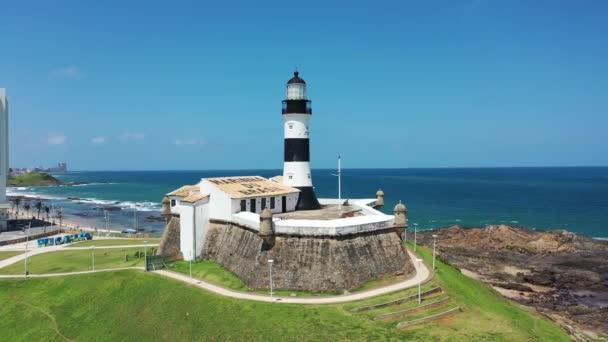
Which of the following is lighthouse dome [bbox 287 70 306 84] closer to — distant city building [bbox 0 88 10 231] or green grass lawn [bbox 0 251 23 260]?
green grass lawn [bbox 0 251 23 260]

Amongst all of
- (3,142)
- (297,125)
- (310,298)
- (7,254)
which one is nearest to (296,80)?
(297,125)

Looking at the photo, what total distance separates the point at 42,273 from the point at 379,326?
26707 millimetres

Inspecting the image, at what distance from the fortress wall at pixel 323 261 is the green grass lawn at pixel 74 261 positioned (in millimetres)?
12239

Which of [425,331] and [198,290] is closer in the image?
[425,331]

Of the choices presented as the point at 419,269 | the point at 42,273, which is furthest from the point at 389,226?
the point at 42,273

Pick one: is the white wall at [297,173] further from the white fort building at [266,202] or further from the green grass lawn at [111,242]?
the green grass lawn at [111,242]

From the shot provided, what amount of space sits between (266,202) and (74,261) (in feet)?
56.9

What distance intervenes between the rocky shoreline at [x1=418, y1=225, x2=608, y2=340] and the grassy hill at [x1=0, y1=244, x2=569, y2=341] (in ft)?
23.7

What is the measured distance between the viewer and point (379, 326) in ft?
69.5

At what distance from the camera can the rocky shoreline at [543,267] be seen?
34219mm

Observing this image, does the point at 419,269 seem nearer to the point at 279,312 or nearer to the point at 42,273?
the point at 279,312

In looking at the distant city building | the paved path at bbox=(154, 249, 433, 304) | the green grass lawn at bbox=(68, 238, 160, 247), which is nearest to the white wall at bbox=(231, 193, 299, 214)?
the paved path at bbox=(154, 249, 433, 304)

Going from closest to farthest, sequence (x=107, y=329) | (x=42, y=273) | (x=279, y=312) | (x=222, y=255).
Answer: (x=279, y=312) < (x=107, y=329) < (x=222, y=255) < (x=42, y=273)

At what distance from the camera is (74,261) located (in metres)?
37.6
